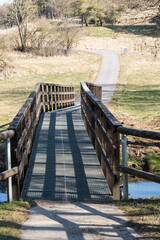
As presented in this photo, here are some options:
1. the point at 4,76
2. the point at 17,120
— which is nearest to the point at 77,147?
the point at 17,120

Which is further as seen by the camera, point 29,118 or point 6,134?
point 29,118

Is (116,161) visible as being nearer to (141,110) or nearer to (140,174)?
(140,174)

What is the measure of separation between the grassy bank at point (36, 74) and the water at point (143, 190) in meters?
6.99

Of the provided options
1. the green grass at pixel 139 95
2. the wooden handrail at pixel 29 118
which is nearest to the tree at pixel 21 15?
the green grass at pixel 139 95

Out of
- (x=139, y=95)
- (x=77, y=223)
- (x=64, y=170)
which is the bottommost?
(x=139, y=95)

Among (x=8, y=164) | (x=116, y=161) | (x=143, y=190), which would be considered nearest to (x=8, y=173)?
(x=8, y=164)

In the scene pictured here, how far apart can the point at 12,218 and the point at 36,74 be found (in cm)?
3274

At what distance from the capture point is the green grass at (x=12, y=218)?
11.6 ft

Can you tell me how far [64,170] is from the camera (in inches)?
252

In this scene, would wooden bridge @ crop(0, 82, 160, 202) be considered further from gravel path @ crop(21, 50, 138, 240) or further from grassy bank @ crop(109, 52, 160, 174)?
grassy bank @ crop(109, 52, 160, 174)

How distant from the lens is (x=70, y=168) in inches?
255

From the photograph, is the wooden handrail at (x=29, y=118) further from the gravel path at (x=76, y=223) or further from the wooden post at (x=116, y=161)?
the wooden post at (x=116, y=161)

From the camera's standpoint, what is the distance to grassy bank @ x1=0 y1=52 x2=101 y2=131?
2049 cm

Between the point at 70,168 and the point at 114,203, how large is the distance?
6.14ft
